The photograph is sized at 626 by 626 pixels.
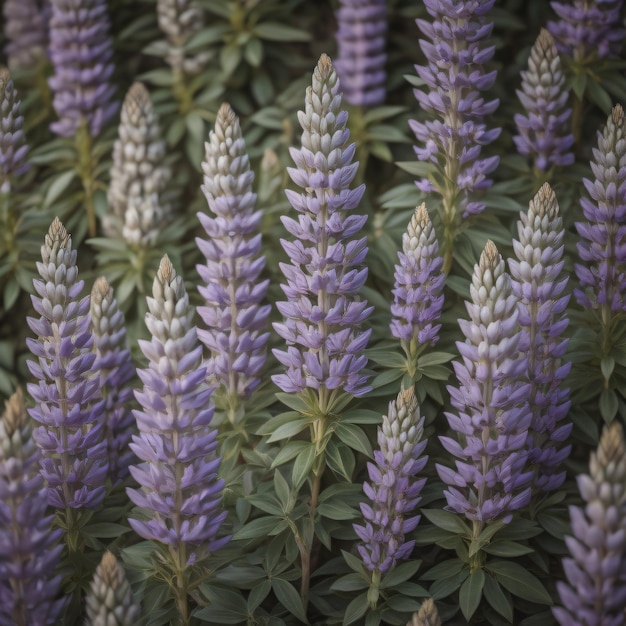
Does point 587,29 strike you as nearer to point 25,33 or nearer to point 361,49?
point 361,49

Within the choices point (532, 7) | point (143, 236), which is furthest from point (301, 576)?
point (532, 7)

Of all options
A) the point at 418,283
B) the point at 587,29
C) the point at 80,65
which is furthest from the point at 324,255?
the point at 80,65

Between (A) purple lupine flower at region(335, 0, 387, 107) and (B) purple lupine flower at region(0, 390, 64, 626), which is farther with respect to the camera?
(A) purple lupine flower at region(335, 0, 387, 107)

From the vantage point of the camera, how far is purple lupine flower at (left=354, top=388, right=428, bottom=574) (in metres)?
2.85

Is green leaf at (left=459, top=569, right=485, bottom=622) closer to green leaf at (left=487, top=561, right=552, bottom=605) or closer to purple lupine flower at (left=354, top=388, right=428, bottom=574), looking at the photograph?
green leaf at (left=487, top=561, right=552, bottom=605)

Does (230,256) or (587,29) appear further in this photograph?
(587,29)

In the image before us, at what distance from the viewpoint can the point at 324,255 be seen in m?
2.99

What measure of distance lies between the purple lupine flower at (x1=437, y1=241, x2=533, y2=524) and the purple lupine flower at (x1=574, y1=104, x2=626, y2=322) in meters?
0.57

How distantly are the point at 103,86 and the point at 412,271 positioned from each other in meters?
2.10

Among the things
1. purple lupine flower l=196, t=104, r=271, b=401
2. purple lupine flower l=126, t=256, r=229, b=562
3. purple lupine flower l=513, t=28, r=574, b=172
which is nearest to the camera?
purple lupine flower l=126, t=256, r=229, b=562

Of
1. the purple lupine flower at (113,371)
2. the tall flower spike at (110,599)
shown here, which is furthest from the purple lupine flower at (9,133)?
the tall flower spike at (110,599)

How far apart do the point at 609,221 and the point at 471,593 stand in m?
1.41

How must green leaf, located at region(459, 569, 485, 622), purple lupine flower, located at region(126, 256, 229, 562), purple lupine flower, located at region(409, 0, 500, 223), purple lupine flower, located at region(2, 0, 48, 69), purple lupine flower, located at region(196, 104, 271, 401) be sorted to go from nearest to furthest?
purple lupine flower, located at region(126, 256, 229, 562)
green leaf, located at region(459, 569, 485, 622)
purple lupine flower, located at region(196, 104, 271, 401)
purple lupine flower, located at region(409, 0, 500, 223)
purple lupine flower, located at region(2, 0, 48, 69)

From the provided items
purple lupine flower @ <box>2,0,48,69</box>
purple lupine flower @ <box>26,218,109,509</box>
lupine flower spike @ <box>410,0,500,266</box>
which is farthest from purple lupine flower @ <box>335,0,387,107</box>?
purple lupine flower @ <box>26,218,109,509</box>
